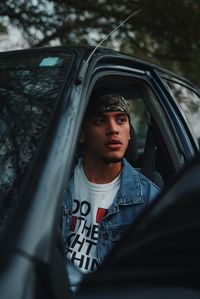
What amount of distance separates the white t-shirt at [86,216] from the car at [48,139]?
37cm

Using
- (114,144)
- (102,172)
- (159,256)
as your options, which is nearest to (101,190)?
(102,172)

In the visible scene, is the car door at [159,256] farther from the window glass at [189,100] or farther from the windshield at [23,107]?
the window glass at [189,100]

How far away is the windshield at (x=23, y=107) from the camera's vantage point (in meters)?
2.08

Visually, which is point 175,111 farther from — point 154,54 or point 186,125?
point 154,54

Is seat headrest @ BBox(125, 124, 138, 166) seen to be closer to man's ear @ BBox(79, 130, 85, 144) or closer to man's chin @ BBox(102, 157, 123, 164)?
man's ear @ BBox(79, 130, 85, 144)

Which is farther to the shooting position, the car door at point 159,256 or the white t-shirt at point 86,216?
the white t-shirt at point 86,216

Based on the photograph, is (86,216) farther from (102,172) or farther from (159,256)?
(159,256)

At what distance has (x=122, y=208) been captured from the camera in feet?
9.01

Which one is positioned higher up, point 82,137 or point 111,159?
point 82,137

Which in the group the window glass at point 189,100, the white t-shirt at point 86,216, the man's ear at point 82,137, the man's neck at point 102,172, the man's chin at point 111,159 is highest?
the window glass at point 189,100

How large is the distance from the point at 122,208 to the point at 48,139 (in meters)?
0.84

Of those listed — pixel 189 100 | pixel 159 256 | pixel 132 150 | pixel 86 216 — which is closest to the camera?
pixel 159 256

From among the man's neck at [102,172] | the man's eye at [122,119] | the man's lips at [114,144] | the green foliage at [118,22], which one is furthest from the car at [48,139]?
the green foliage at [118,22]

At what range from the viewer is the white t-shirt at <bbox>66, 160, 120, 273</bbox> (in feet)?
8.53
